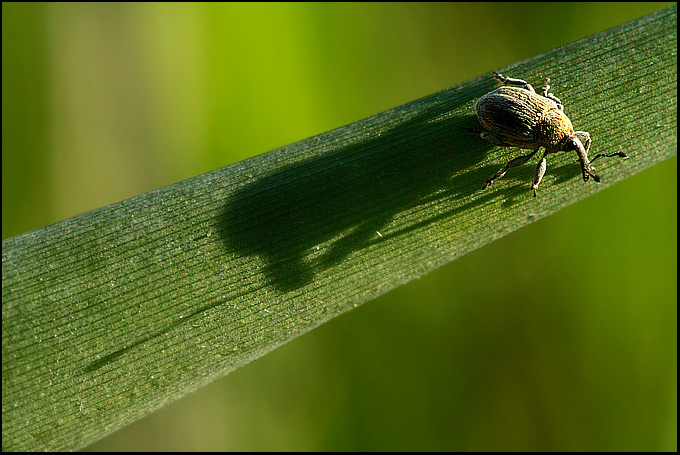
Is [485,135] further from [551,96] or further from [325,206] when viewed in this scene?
[325,206]

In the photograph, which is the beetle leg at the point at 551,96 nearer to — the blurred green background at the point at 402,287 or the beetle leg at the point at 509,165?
the beetle leg at the point at 509,165

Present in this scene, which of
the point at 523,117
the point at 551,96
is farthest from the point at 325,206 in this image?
the point at 551,96

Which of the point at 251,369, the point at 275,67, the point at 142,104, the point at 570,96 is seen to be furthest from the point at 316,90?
the point at 251,369

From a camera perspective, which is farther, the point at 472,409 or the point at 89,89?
the point at 89,89

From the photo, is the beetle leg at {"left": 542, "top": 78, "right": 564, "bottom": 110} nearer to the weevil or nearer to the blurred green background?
the weevil

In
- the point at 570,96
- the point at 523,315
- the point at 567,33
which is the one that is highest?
the point at 567,33

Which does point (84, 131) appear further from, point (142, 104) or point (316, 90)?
point (316, 90)

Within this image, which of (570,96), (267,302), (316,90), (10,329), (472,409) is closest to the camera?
(10,329)
